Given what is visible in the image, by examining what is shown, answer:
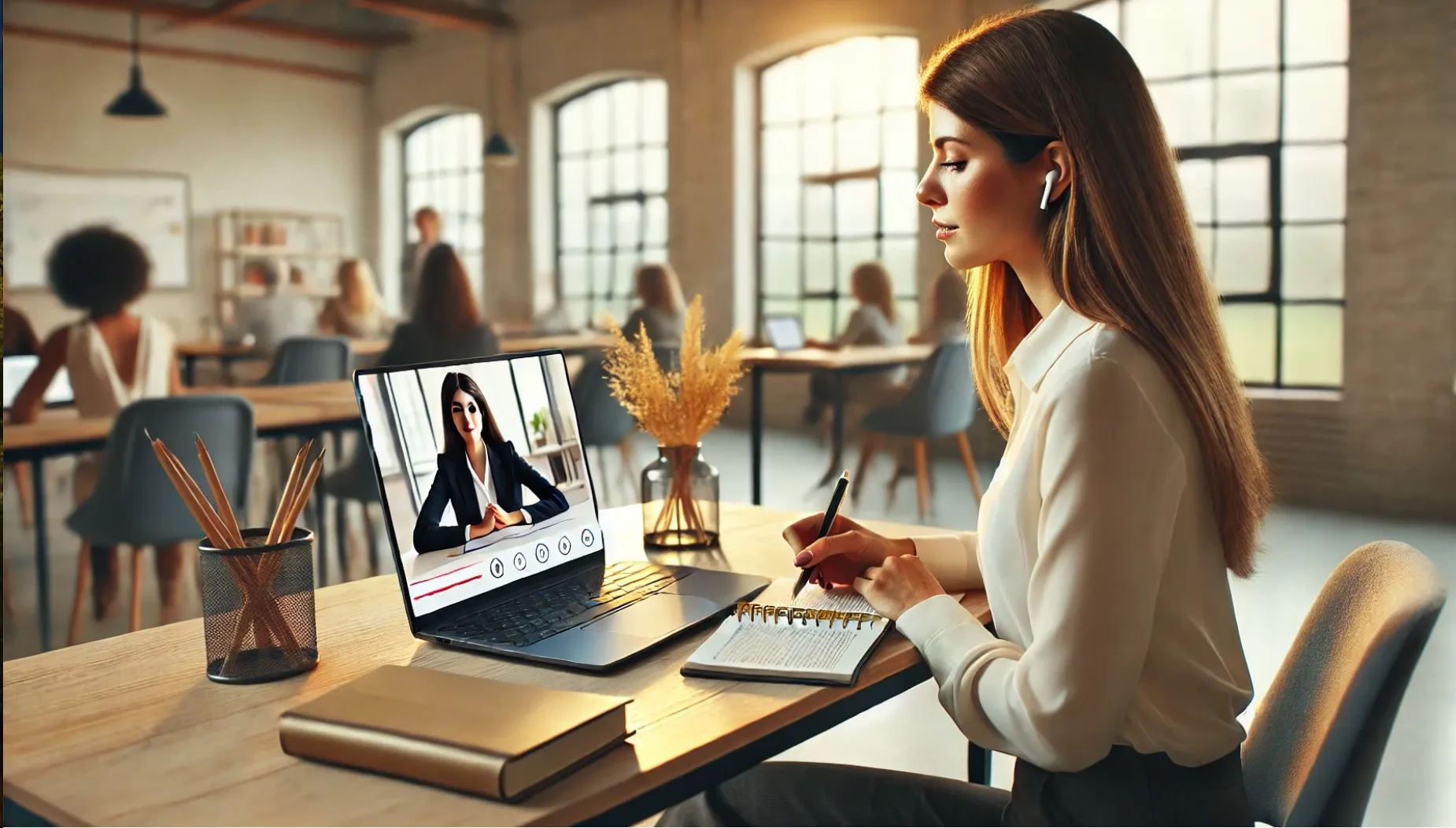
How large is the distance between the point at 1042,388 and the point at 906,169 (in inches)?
215

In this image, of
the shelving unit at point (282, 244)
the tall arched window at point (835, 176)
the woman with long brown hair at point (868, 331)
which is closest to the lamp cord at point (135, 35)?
the shelving unit at point (282, 244)

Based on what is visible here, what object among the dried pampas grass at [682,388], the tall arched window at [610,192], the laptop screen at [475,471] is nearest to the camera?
the laptop screen at [475,471]

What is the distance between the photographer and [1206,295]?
1182 millimetres

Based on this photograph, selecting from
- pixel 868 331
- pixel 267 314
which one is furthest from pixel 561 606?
pixel 868 331

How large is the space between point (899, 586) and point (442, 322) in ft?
13.5

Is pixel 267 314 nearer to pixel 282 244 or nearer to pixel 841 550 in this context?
pixel 282 244

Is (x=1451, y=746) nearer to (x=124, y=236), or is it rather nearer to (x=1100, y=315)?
(x=1100, y=315)

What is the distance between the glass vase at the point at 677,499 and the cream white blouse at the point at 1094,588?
1.93 ft

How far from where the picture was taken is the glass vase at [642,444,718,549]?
5.68ft

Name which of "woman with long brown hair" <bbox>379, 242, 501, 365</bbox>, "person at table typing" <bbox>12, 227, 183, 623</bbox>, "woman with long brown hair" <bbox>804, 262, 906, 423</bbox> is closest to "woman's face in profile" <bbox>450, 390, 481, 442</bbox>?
"person at table typing" <bbox>12, 227, 183, 623</bbox>

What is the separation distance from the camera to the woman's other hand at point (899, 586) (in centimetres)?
123

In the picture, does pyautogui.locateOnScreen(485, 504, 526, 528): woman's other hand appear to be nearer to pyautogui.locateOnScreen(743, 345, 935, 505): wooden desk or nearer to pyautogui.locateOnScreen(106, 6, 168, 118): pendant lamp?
pyautogui.locateOnScreen(743, 345, 935, 505): wooden desk

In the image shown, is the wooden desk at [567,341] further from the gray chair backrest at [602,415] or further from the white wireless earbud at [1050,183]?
the white wireless earbud at [1050,183]

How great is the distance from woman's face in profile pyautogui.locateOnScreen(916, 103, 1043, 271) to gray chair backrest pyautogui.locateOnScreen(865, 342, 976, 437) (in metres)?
4.48
